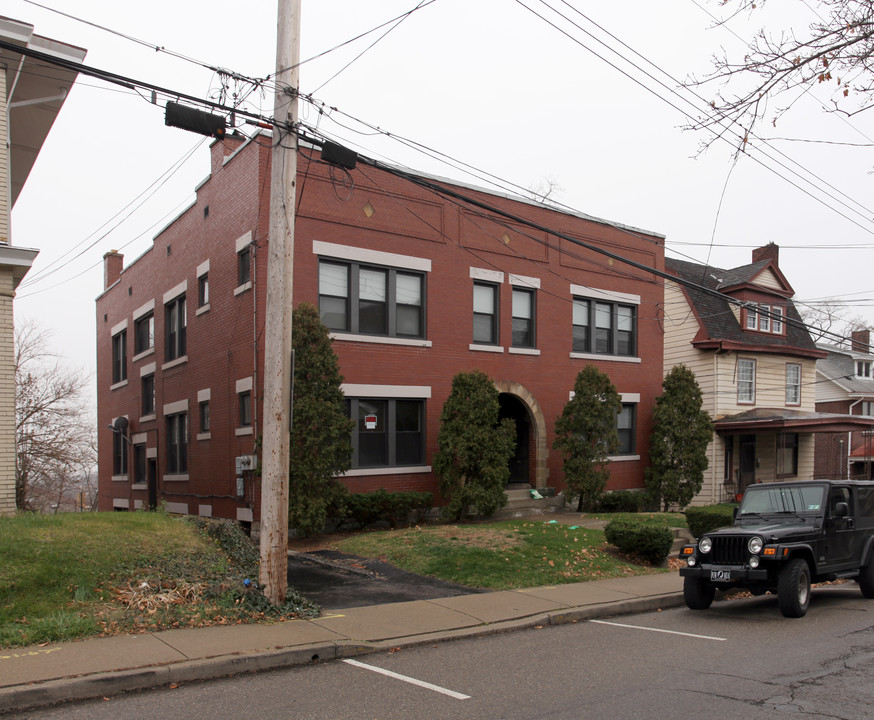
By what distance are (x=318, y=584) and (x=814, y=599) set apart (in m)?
7.49

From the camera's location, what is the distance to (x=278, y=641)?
8.12 m

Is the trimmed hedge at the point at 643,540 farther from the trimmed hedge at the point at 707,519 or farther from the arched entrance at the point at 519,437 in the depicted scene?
the arched entrance at the point at 519,437

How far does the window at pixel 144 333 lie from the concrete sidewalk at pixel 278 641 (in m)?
17.7

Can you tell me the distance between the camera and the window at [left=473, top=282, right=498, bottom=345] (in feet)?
68.6

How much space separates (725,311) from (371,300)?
16429 mm

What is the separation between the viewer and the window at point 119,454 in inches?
1073

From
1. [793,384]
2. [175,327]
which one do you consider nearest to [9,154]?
[175,327]

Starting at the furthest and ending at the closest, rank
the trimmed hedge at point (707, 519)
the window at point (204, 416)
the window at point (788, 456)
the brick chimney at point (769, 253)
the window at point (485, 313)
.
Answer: the brick chimney at point (769, 253), the window at point (788, 456), the window at point (485, 313), the window at point (204, 416), the trimmed hedge at point (707, 519)

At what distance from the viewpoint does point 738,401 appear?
94.4 feet

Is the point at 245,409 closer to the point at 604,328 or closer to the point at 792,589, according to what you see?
the point at 604,328

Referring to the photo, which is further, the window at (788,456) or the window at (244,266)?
the window at (788,456)

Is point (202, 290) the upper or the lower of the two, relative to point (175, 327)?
upper

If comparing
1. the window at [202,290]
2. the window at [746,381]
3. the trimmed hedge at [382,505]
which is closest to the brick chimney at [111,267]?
the window at [202,290]

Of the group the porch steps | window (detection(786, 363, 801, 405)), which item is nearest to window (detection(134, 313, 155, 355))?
the porch steps
